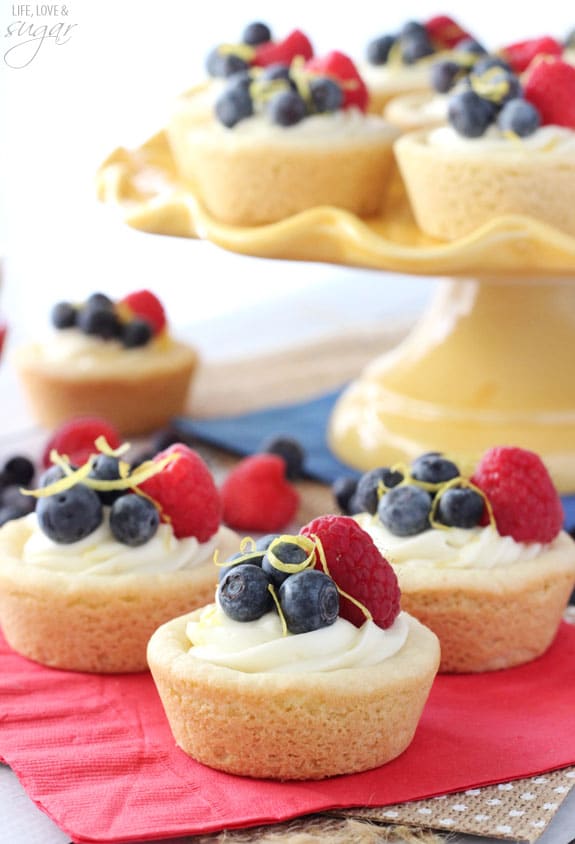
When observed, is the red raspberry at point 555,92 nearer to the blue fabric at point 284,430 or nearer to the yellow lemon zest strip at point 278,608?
the blue fabric at point 284,430

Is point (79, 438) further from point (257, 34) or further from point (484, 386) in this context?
point (257, 34)

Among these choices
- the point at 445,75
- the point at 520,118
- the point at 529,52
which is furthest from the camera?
the point at 529,52

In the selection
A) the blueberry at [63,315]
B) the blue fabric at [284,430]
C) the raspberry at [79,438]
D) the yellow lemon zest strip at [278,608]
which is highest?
the yellow lemon zest strip at [278,608]

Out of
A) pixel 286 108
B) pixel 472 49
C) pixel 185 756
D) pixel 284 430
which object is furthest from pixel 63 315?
pixel 185 756

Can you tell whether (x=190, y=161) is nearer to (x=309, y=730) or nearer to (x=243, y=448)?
(x=243, y=448)

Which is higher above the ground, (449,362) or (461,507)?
(461,507)

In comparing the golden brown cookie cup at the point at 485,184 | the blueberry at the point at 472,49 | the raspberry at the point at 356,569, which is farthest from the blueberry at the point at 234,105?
the raspberry at the point at 356,569

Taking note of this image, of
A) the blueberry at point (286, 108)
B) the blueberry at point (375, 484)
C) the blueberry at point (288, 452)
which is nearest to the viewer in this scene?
the blueberry at point (375, 484)
